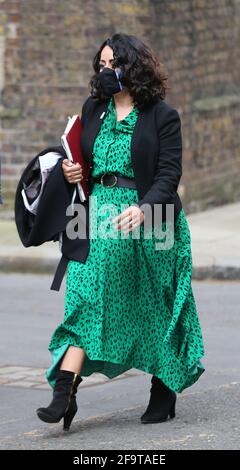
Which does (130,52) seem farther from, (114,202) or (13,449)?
(13,449)

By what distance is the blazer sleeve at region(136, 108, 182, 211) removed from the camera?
643 centimetres

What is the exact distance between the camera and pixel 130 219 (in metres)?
6.32

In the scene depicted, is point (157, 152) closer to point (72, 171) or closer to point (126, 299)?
point (72, 171)

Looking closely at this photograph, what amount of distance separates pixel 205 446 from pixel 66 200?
4.19ft

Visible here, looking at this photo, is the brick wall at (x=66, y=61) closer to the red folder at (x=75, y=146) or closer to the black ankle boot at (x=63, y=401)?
the red folder at (x=75, y=146)

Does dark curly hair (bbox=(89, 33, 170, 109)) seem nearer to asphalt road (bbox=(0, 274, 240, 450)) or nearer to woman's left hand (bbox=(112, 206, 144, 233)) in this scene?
woman's left hand (bbox=(112, 206, 144, 233))

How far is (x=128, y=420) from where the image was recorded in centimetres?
676

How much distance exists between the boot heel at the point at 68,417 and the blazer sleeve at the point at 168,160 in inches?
37.4

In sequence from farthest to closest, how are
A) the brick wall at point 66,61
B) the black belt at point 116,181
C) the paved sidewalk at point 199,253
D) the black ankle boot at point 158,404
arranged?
1. the brick wall at point 66,61
2. the paved sidewalk at point 199,253
3. the black ankle boot at point 158,404
4. the black belt at point 116,181

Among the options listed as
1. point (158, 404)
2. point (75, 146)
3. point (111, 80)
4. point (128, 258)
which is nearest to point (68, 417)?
point (158, 404)

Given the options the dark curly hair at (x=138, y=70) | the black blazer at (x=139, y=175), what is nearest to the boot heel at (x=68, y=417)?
the black blazer at (x=139, y=175)

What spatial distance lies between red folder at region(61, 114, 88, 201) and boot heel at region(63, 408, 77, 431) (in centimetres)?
94

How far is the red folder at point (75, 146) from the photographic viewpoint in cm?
654

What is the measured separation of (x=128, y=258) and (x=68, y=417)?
0.75m
